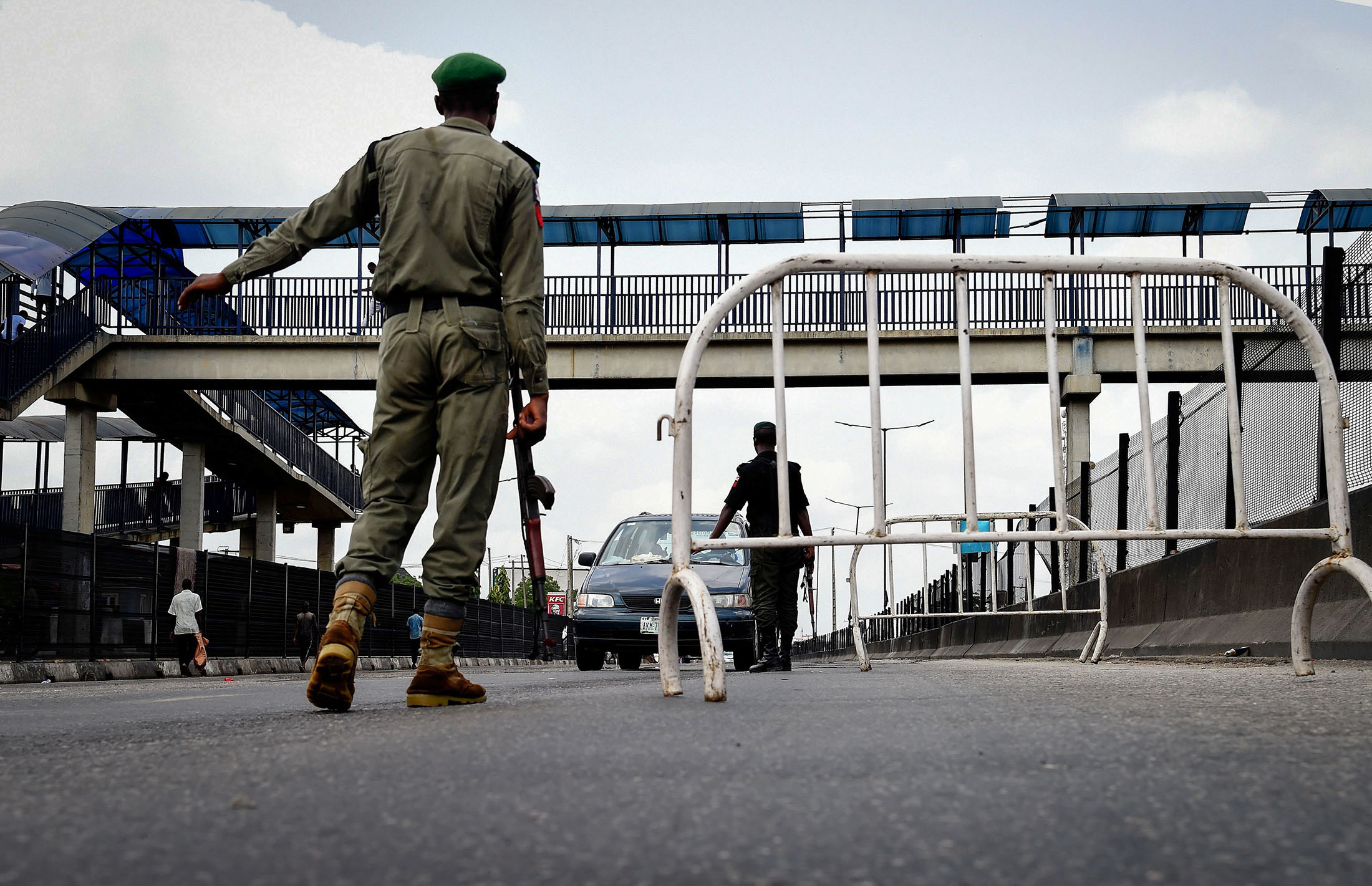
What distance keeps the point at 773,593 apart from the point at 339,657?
661cm

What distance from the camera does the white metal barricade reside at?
487cm

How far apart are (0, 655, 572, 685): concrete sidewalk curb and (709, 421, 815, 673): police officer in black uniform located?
27.1 feet

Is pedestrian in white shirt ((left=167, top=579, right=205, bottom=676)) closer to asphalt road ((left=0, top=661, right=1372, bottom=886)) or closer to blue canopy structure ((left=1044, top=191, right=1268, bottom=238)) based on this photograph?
asphalt road ((left=0, top=661, right=1372, bottom=886))

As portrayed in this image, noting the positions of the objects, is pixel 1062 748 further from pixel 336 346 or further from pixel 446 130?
pixel 336 346

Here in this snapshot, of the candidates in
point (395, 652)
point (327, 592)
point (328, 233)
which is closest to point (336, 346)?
point (327, 592)

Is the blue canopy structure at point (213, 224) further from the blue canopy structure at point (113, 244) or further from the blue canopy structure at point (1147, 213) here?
the blue canopy structure at point (1147, 213)

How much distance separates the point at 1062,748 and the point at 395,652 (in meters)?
34.4

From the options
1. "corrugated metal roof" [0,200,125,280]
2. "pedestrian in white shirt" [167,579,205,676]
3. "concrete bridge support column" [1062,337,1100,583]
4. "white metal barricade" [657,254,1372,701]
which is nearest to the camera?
"white metal barricade" [657,254,1372,701]

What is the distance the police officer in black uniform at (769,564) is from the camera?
1044cm

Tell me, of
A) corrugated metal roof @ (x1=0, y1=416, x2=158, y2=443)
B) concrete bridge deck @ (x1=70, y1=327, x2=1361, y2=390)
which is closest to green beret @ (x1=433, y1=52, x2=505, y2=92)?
concrete bridge deck @ (x1=70, y1=327, x2=1361, y2=390)

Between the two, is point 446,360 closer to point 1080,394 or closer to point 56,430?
point 1080,394

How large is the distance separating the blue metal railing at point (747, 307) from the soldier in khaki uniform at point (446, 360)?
83.8 ft

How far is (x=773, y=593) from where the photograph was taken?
35.0 feet

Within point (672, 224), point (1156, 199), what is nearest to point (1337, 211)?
point (1156, 199)
